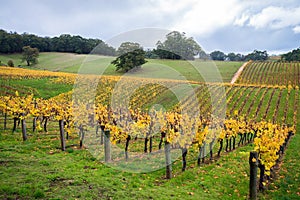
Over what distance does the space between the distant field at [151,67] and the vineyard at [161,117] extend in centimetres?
799

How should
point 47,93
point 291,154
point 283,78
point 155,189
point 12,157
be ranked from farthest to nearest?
1. point 283,78
2. point 47,93
3. point 291,154
4. point 12,157
5. point 155,189

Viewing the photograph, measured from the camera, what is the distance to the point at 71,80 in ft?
148

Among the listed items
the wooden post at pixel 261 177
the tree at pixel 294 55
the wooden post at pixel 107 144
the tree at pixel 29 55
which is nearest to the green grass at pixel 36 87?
the wooden post at pixel 107 144

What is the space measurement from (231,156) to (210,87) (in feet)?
98.3

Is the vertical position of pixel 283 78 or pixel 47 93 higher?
pixel 283 78

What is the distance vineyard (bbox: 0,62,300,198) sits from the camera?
1261 cm

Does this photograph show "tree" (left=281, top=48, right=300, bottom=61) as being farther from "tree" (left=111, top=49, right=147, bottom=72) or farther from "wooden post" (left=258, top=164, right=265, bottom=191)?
"wooden post" (left=258, top=164, right=265, bottom=191)

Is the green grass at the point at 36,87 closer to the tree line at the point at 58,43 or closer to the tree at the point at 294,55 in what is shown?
the tree line at the point at 58,43

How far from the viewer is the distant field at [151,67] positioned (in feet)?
181

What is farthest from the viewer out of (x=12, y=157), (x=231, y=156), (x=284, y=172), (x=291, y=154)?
(x=291, y=154)

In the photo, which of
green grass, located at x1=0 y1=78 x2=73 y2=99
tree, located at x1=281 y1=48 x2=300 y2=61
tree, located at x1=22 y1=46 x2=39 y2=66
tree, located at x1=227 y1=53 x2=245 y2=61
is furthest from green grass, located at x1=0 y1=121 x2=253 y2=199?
tree, located at x1=227 y1=53 x2=245 y2=61

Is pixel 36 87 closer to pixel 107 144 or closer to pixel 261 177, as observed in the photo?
pixel 107 144

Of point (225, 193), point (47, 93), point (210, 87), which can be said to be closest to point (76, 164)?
point (225, 193)

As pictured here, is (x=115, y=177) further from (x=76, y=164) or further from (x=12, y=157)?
(x=12, y=157)
